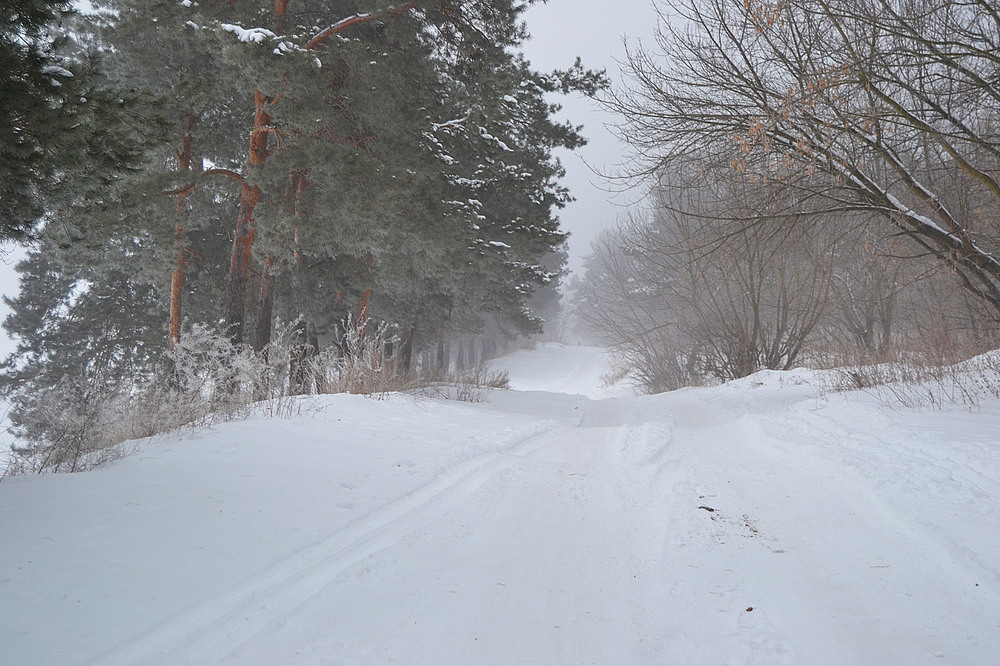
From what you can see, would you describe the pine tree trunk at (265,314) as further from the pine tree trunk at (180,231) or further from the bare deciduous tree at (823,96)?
the bare deciduous tree at (823,96)

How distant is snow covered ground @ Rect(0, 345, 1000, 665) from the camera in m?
2.22

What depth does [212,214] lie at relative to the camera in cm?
1366

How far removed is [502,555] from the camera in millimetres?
3146

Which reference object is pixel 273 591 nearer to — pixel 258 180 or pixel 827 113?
pixel 827 113

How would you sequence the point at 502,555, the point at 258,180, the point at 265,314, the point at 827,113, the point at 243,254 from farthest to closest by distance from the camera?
the point at 265,314 → the point at 243,254 → the point at 258,180 → the point at 827,113 → the point at 502,555

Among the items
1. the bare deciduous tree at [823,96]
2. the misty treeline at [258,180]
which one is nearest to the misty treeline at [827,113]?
the bare deciduous tree at [823,96]

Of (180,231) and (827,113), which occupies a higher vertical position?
(827,113)

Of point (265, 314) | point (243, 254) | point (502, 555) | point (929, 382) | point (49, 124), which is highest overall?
point (243, 254)

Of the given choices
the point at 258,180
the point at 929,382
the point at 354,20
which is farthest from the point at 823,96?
the point at 258,180

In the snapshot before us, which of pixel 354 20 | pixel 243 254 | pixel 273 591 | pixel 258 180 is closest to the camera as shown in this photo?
pixel 273 591

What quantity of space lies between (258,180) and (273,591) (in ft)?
27.7

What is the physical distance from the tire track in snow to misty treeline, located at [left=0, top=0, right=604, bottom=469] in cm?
246

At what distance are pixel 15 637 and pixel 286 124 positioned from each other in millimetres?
8834

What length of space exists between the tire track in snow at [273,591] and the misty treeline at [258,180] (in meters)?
2.46
